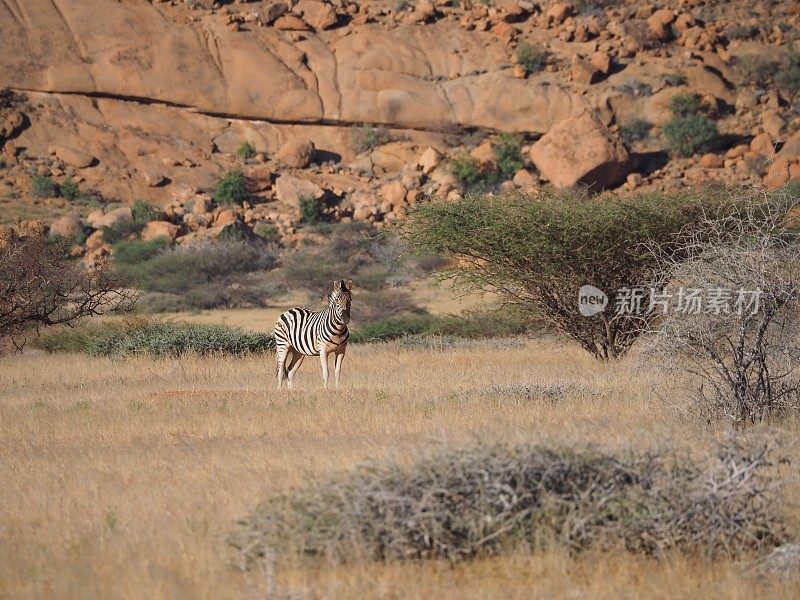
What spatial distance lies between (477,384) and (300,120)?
4358 centimetres

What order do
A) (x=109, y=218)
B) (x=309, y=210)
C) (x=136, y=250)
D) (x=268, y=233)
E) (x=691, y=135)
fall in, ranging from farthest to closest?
(x=691, y=135) → (x=309, y=210) → (x=268, y=233) → (x=109, y=218) → (x=136, y=250)

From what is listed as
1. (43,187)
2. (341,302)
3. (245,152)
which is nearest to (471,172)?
(245,152)

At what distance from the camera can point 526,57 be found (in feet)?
187

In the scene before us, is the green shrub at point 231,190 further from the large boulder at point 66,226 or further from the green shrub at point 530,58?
the green shrub at point 530,58

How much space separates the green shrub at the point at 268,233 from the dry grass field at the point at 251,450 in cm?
2912

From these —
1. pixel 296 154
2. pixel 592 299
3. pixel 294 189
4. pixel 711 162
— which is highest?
pixel 711 162

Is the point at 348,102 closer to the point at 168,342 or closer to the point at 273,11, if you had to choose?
the point at 273,11

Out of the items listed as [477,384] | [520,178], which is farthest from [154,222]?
[477,384]

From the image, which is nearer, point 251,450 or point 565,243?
point 251,450

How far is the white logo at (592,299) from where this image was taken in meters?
19.0

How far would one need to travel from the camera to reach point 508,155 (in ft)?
173

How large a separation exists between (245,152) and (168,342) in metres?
35.2

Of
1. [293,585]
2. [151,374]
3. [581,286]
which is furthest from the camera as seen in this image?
[581,286]

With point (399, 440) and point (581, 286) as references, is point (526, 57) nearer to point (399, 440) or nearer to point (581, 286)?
point (581, 286)
